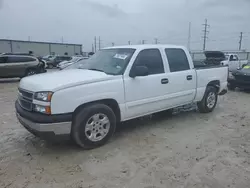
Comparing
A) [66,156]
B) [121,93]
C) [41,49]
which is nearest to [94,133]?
[66,156]

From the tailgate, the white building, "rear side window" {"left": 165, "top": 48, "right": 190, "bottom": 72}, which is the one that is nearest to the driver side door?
"rear side window" {"left": 165, "top": 48, "right": 190, "bottom": 72}

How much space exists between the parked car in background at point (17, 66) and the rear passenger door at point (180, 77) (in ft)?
36.5

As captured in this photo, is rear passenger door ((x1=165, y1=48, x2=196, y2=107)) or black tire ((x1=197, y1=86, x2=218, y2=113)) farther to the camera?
black tire ((x1=197, y1=86, x2=218, y2=113))

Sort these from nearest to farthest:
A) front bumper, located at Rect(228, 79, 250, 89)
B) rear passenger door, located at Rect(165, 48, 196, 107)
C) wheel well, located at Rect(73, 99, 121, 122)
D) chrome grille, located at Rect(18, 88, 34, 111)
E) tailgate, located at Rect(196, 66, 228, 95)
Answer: chrome grille, located at Rect(18, 88, 34, 111) < wheel well, located at Rect(73, 99, 121, 122) < rear passenger door, located at Rect(165, 48, 196, 107) < tailgate, located at Rect(196, 66, 228, 95) < front bumper, located at Rect(228, 79, 250, 89)

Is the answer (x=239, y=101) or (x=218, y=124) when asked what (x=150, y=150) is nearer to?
(x=218, y=124)

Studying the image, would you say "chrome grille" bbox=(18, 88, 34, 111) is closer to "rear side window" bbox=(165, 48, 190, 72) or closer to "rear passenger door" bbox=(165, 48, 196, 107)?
"rear passenger door" bbox=(165, 48, 196, 107)

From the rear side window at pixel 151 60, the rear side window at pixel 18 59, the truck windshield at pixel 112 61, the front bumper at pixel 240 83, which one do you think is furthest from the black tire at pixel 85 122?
the rear side window at pixel 18 59

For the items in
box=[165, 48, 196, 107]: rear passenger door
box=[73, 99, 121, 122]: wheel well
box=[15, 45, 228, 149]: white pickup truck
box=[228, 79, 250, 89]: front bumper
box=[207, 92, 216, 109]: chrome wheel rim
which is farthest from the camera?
box=[228, 79, 250, 89]: front bumper

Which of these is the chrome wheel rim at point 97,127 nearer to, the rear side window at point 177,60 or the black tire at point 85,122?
the black tire at point 85,122

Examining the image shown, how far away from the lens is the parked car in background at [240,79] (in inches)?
392

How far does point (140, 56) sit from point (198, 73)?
190cm

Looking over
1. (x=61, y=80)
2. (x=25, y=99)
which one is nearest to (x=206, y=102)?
(x=61, y=80)

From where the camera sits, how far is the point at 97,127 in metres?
4.00

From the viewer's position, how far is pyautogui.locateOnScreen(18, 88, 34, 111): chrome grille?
3691 millimetres
